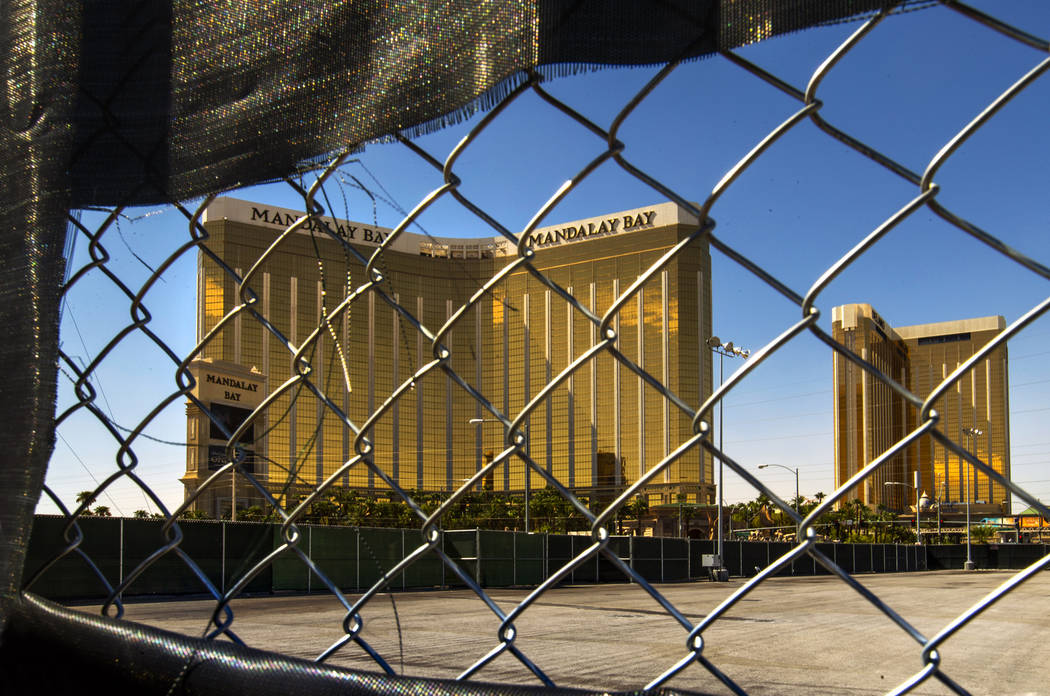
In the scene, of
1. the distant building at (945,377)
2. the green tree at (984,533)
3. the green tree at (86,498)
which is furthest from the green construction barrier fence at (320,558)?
the green tree at (984,533)

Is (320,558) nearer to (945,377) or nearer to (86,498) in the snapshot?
(86,498)

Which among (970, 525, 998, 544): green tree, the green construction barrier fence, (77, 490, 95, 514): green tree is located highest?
(77, 490, 95, 514): green tree

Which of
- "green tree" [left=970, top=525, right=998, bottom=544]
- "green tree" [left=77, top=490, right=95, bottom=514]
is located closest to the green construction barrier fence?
"green tree" [left=77, top=490, right=95, bottom=514]

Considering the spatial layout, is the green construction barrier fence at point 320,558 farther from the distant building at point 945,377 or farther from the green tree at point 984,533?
the green tree at point 984,533

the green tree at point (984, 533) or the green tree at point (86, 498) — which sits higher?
the green tree at point (86, 498)

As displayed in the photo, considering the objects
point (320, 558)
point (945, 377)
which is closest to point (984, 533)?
point (320, 558)

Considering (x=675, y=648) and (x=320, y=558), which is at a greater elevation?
(x=675, y=648)

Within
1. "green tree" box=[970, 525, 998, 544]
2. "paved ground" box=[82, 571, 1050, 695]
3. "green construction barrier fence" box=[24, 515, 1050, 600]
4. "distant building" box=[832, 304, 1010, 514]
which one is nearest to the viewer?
"distant building" box=[832, 304, 1010, 514]

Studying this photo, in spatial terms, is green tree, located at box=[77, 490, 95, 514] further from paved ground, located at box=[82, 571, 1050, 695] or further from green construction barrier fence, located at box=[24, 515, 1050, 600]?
paved ground, located at box=[82, 571, 1050, 695]

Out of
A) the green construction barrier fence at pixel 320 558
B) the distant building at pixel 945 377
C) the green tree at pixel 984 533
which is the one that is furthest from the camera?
the green tree at pixel 984 533

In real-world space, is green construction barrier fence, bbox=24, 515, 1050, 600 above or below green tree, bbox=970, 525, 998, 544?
above

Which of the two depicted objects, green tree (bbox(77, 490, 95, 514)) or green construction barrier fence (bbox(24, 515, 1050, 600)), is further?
green construction barrier fence (bbox(24, 515, 1050, 600))

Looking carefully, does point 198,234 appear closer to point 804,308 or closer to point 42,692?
point 42,692

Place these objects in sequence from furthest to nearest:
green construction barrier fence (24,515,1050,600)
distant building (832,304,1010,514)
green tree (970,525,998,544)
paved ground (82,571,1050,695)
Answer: green tree (970,525,998,544), green construction barrier fence (24,515,1050,600), paved ground (82,571,1050,695), distant building (832,304,1010,514)
